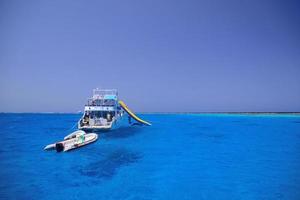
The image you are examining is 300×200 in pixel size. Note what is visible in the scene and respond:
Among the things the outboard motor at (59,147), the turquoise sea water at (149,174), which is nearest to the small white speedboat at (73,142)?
the outboard motor at (59,147)

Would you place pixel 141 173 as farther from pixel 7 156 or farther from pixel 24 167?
pixel 7 156

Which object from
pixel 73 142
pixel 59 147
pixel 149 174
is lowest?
pixel 149 174

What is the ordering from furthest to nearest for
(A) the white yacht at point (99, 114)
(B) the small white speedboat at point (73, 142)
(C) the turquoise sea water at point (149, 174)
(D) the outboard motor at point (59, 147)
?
(A) the white yacht at point (99, 114), (B) the small white speedboat at point (73, 142), (D) the outboard motor at point (59, 147), (C) the turquoise sea water at point (149, 174)

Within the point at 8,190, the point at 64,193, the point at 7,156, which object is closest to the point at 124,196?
the point at 64,193

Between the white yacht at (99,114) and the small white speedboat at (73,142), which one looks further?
the white yacht at (99,114)

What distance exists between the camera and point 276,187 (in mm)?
10656

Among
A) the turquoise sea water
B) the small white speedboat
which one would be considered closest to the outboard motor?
the small white speedboat

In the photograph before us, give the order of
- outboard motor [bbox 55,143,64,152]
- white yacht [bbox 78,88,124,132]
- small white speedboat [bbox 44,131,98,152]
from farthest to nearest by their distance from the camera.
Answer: white yacht [bbox 78,88,124,132] → small white speedboat [bbox 44,131,98,152] → outboard motor [bbox 55,143,64,152]

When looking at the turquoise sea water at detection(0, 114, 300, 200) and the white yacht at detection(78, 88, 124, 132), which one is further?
the white yacht at detection(78, 88, 124, 132)

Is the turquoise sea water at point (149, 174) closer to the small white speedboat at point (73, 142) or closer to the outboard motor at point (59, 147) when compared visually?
the outboard motor at point (59, 147)

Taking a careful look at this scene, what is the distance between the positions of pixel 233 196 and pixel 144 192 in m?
4.65

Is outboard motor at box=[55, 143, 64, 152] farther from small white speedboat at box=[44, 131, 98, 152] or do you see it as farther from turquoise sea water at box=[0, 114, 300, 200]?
turquoise sea water at box=[0, 114, 300, 200]

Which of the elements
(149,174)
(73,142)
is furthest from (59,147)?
(149,174)

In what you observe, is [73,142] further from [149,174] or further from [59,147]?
[149,174]
